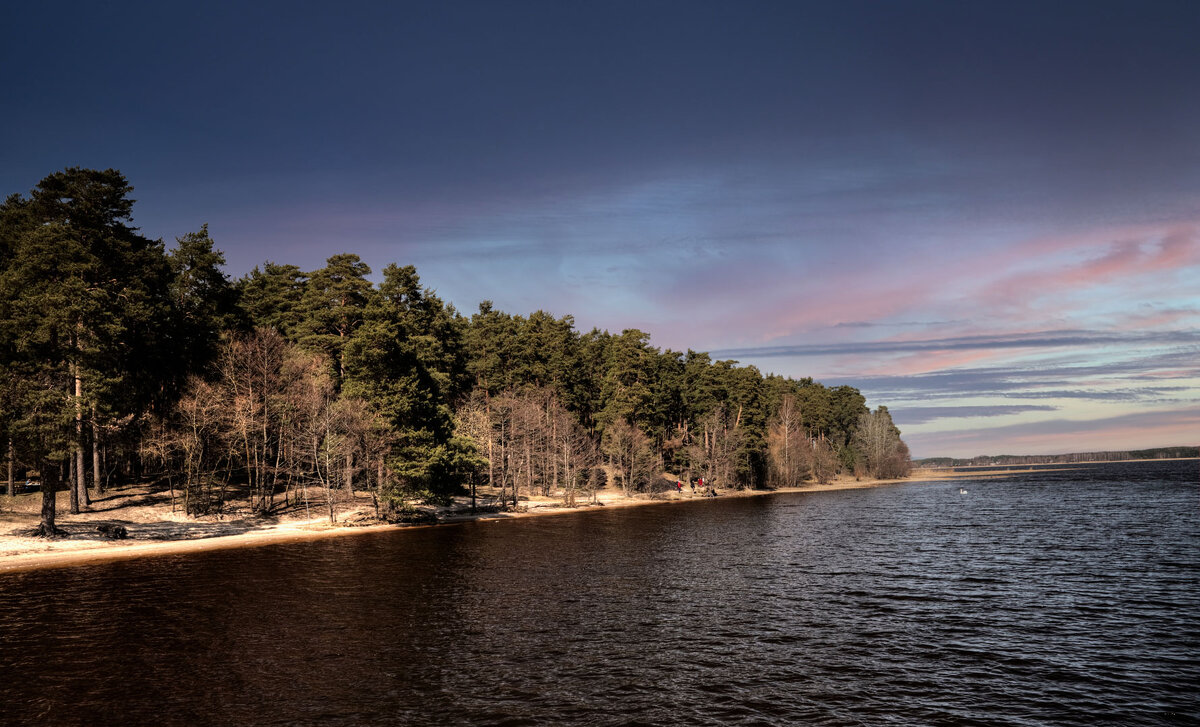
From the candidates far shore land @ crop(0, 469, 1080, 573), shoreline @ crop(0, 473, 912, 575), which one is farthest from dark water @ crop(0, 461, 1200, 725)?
far shore land @ crop(0, 469, 1080, 573)

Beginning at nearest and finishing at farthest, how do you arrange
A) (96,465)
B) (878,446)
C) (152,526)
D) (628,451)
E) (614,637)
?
(614,637) → (152,526) → (96,465) → (628,451) → (878,446)

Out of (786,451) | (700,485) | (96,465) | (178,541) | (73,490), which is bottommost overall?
(700,485)

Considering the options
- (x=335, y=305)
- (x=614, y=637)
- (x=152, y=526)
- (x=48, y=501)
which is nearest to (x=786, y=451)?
(x=335, y=305)

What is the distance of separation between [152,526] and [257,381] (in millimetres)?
16534

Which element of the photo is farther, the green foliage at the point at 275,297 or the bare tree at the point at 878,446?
the bare tree at the point at 878,446

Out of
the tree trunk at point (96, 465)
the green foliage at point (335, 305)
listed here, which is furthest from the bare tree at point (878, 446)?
the tree trunk at point (96, 465)

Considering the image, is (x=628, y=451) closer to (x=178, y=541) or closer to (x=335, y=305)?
(x=335, y=305)

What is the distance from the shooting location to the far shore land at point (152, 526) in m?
44.7

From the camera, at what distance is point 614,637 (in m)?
24.4

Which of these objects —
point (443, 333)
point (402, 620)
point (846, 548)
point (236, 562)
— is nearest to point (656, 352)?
point (443, 333)

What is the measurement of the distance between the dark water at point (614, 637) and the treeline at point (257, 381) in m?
15.2

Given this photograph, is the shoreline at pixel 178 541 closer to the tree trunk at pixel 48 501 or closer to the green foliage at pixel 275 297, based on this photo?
the tree trunk at pixel 48 501

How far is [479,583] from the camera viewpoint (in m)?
35.2

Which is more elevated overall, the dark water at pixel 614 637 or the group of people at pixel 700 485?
the dark water at pixel 614 637
